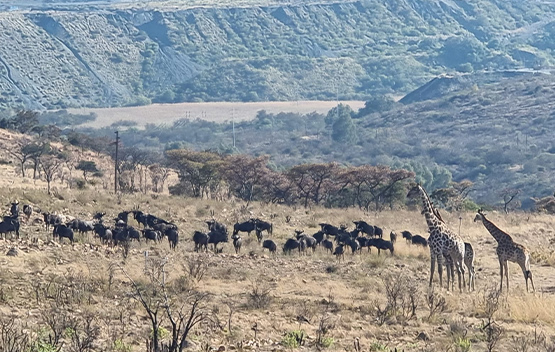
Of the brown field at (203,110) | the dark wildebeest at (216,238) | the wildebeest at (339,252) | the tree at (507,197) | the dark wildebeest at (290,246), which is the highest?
the brown field at (203,110)

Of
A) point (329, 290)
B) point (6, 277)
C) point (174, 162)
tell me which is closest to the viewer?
point (6, 277)

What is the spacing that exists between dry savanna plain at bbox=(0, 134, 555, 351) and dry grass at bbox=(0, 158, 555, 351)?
0.03 metres

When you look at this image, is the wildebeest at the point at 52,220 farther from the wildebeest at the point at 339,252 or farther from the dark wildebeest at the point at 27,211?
the wildebeest at the point at 339,252

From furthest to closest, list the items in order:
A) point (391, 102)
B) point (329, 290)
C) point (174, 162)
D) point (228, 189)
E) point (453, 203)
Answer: point (391, 102) → point (174, 162) → point (228, 189) → point (453, 203) → point (329, 290)

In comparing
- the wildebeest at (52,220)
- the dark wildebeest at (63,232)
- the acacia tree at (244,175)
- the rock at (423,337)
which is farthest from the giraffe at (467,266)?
the acacia tree at (244,175)

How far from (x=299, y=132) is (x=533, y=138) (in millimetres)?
41228

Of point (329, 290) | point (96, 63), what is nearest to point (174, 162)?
point (329, 290)

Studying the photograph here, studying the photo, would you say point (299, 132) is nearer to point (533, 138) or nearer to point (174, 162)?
point (533, 138)

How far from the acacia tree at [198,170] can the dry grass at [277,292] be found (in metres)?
22.6

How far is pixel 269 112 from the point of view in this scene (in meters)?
185

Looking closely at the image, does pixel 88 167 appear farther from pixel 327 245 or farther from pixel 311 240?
pixel 311 240

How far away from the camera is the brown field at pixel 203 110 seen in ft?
579

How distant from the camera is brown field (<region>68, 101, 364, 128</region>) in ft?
579

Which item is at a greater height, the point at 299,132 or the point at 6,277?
the point at 299,132
